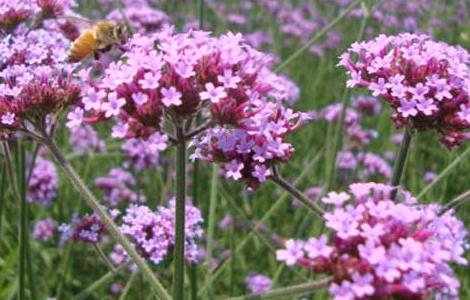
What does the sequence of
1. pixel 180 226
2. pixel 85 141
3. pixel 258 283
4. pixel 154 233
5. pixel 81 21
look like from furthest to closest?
pixel 85 141
pixel 258 283
pixel 81 21
pixel 154 233
pixel 180 226

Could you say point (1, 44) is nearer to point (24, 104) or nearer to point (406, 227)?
point (24, 104)

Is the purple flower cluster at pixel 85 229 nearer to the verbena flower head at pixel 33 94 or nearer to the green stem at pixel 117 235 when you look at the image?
the verbena flower head at pixel 33 94

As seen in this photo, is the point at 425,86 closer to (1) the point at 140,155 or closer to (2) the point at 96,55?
(2) the point at 96,55

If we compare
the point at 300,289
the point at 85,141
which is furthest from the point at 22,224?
the point at 85,141

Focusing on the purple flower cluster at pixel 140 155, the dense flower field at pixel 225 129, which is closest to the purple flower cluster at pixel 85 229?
the dense flower field at pixel 225 129

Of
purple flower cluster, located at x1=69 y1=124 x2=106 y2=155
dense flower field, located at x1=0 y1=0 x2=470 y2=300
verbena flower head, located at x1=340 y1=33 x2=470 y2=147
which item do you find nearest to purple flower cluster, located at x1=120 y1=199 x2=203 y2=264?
dense flower field, located at x1=0 y1=0 x2=470 y2=300

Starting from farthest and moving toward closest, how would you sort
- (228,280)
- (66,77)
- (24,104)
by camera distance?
(228,280) < (66,77) < (24,104)

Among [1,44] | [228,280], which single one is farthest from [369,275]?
[228,280]
